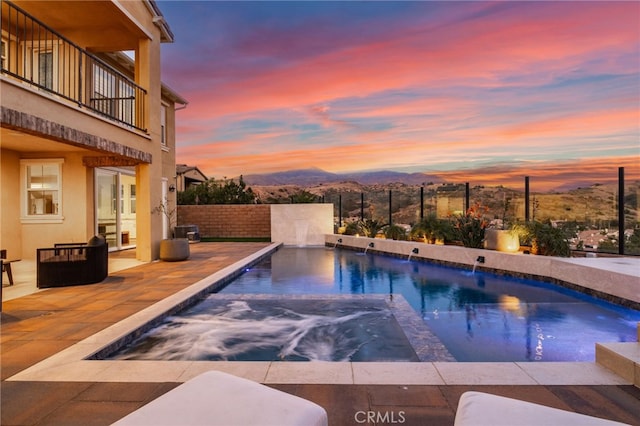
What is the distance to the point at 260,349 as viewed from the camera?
4152mm

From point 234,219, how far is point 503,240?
12548mm

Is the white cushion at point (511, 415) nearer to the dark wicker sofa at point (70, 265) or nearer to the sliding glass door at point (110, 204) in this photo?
the dark wicker sofa at point (70, 265)

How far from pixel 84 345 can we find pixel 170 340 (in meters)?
0.90

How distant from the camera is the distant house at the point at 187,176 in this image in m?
24.6

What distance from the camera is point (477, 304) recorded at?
6.30m

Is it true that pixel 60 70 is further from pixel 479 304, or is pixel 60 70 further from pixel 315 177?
pixel 315 177

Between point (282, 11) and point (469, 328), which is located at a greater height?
point (282, 11)

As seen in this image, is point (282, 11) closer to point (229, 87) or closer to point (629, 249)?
point (229, 87)

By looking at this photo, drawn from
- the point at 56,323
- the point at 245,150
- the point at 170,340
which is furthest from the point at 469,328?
the point at 245,150

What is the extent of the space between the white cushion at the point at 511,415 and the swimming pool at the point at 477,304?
240 cm

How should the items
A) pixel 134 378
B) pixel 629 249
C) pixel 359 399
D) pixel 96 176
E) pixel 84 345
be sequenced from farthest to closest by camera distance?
pixel 96 176, pixel 629 249, pixel 84 345, pixel 134 378, pixel 359 399

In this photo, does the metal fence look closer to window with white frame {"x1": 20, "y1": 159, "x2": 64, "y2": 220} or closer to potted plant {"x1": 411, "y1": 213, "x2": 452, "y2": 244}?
potted plant {"x1": 411, "y1": 213, "x2": 452, "y2": 244}

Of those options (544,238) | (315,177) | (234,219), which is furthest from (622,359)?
(315,177)

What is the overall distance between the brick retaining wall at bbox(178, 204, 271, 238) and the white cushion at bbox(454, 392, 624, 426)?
16690 millimetres
